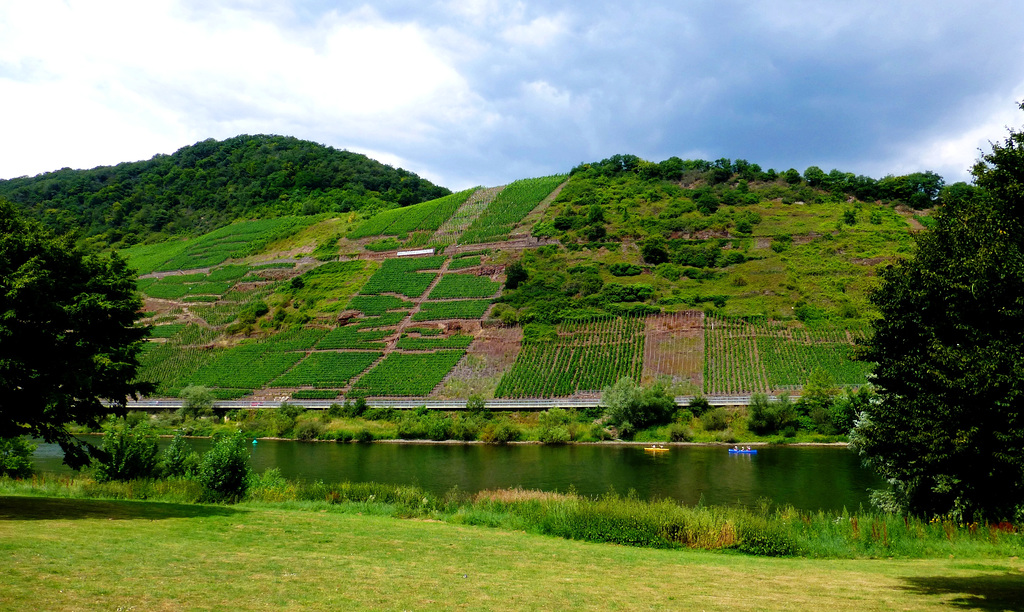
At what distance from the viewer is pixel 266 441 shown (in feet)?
211

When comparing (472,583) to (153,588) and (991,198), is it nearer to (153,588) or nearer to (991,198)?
(153,588)

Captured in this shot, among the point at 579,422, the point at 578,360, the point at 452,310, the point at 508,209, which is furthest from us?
the point at 508,209

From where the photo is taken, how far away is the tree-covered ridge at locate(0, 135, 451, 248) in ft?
529

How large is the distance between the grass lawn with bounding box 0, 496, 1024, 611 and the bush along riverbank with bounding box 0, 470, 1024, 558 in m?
1.33

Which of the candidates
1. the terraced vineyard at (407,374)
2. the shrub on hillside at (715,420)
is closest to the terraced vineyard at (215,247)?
the terraced vineyard at (407,374)

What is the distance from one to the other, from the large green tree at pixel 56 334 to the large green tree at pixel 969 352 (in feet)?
65.6

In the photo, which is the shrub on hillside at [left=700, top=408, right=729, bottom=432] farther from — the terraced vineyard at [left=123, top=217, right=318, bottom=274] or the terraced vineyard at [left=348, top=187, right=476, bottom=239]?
the terraced vineyard at [left=123, top=217, right=318, bottom=274]

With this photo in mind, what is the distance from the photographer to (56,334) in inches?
699

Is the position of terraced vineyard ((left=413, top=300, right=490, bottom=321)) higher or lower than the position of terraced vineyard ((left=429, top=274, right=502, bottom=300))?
lower

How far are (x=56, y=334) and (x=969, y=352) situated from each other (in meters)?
21.4

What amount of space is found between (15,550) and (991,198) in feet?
→ 62.5

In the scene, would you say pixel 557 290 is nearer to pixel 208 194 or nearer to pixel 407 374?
pixel 407 374

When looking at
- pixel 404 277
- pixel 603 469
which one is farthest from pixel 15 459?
pixel 404 277

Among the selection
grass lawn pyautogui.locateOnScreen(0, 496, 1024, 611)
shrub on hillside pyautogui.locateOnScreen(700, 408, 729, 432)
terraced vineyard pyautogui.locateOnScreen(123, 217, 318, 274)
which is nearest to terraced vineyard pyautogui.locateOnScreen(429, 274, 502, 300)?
shrub on hillside pyautogui.locateOnScreen(700, 408, 729, 432)
